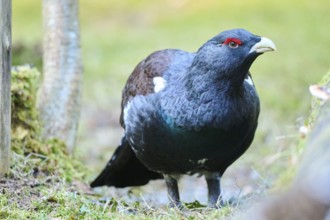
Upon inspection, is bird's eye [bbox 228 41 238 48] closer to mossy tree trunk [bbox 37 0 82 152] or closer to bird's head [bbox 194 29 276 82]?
bird's head [bbox 194 29 276 82]

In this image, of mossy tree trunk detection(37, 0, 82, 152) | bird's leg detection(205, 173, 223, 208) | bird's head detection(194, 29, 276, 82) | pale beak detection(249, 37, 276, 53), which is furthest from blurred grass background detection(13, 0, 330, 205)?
pale beak detection(249, 37, 276, 53)

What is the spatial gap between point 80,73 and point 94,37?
422 inches

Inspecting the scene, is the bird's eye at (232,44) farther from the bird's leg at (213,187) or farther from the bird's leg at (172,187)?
the bird's leg at (172,187)

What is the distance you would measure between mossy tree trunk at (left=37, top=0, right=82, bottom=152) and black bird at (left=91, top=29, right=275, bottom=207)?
4.74 ft

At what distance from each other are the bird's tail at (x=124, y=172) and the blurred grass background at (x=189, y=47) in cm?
136

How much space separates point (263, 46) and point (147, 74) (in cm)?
129

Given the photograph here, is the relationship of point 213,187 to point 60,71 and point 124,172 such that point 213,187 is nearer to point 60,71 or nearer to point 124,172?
point 124,172

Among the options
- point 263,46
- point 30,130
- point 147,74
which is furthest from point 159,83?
point 30,130

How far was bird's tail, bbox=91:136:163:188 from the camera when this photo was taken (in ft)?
22.0

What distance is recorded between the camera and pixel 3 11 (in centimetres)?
518

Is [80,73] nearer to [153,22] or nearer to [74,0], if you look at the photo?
[74,0]

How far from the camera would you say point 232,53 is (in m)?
5.20

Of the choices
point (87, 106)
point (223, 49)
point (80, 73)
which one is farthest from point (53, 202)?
point (87, 106)

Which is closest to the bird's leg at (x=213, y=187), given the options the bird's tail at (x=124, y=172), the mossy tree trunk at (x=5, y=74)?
the bird's tail at (x=124, y=172)
